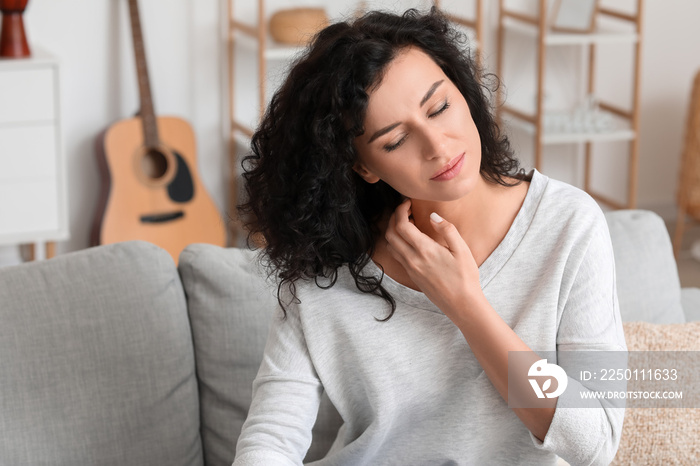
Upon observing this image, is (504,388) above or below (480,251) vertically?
below

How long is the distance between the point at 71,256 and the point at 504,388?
2.64 ft

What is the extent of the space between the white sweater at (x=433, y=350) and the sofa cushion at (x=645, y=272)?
51 centimetres

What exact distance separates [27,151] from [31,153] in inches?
0.6

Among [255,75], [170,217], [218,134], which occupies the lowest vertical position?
[170,217]

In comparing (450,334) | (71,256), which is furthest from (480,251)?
(71,256)

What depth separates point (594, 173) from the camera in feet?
13.2

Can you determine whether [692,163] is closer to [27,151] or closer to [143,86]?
[143,86]

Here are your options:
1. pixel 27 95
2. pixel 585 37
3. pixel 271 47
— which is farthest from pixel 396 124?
pixel 585 37

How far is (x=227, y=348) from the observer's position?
5.00 feet

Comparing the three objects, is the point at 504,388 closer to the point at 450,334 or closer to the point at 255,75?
the point at 450,334

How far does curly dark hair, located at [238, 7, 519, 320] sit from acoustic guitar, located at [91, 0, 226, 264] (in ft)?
6.29

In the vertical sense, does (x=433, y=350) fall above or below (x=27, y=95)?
below

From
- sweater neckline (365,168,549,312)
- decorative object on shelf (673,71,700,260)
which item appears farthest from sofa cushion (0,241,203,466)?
decorative object on shelf (673,71,700,260)

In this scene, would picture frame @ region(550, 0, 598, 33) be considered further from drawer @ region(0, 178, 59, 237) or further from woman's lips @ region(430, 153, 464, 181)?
woman's lips @ region(430, 153, 464, 181)
